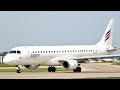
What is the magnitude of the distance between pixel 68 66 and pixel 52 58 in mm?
3039

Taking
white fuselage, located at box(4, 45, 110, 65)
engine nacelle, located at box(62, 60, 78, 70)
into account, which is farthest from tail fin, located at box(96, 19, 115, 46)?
engine nacelle, located at box(62, 60, 78, 70)

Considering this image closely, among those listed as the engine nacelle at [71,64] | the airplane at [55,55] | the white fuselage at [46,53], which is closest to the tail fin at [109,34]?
the airplane at [55,55]

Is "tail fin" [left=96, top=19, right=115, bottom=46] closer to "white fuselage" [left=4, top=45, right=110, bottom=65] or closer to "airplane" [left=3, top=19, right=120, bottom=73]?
"airplane" [left=3, top=19, right=120, bottom=73]

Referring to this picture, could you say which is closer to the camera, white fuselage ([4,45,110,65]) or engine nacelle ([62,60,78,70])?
engine nacelle ([62,60,78,70])

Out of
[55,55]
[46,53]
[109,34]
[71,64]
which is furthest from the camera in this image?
[109,34]

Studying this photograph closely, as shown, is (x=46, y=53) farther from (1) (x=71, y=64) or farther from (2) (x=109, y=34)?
(2) (x=109, y=34)

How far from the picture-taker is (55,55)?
1975 inches

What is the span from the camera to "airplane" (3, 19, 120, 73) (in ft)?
156

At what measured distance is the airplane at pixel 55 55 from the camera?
156 ft

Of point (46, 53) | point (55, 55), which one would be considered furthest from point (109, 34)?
point (46, 53)

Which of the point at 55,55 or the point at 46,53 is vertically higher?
the point at 46,53

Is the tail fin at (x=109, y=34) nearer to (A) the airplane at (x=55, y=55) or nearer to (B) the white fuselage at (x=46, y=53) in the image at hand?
(A) the airplane at (x=55, y=55)
